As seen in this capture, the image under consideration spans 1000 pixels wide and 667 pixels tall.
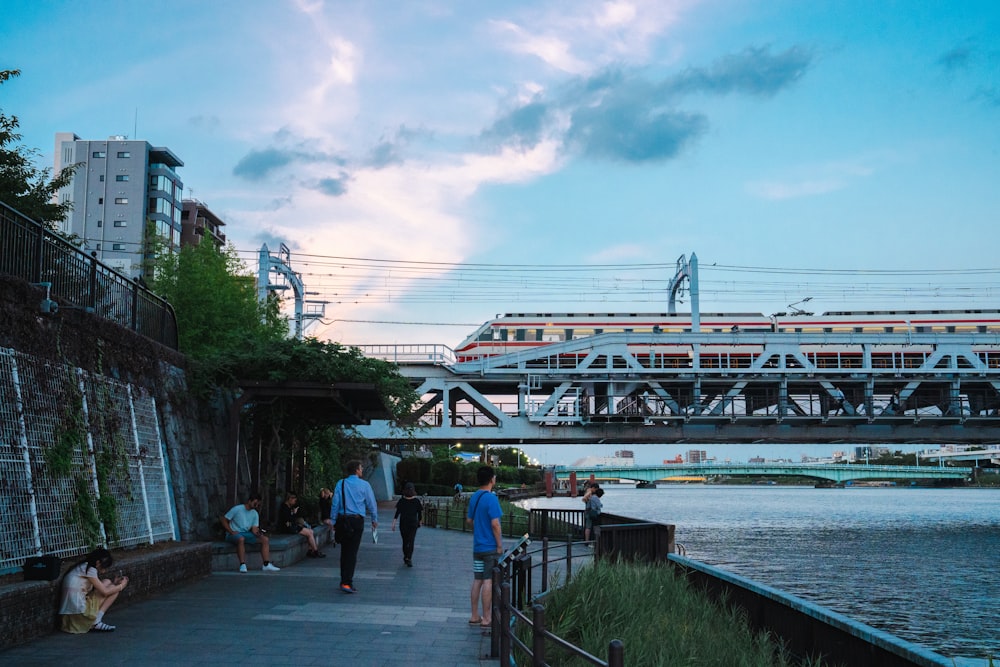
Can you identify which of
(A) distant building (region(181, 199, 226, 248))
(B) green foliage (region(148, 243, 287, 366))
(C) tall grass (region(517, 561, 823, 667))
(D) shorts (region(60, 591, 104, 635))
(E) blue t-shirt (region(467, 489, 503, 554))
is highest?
(A) distant building (region(181, 199, 226, 248))

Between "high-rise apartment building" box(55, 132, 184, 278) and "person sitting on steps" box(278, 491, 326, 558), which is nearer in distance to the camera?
"person sitting on steps" box(278, 491, 326, 558)

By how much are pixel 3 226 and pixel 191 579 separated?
244 inches

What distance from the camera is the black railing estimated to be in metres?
13.5

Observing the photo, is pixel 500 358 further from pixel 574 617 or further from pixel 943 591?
pixel 574 617

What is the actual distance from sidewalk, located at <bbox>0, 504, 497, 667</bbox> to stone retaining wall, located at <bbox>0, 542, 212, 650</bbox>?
7.4 inches

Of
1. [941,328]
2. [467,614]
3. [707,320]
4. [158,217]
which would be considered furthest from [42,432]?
[158,217]

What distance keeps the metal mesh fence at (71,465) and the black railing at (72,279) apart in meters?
1.16

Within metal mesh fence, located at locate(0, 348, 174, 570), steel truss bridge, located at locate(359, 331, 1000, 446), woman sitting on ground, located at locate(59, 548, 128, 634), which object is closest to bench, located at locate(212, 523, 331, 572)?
metal mesh fence, located at locate(0, 348, 174, 570)

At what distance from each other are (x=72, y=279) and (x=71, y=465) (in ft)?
14.4

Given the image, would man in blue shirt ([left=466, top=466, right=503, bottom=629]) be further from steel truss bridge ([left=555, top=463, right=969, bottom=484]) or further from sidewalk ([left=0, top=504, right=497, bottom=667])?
steel truss bridge ([left=555, top=463, right=969, bottom=484])

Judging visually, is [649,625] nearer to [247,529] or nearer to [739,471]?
[247,529]

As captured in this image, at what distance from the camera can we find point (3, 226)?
525 inches

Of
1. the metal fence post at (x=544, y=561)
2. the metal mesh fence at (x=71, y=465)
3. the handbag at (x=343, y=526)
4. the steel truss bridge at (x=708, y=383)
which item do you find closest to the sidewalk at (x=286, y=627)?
the handbag at (x=343, y=526)

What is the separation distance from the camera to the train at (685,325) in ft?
182
